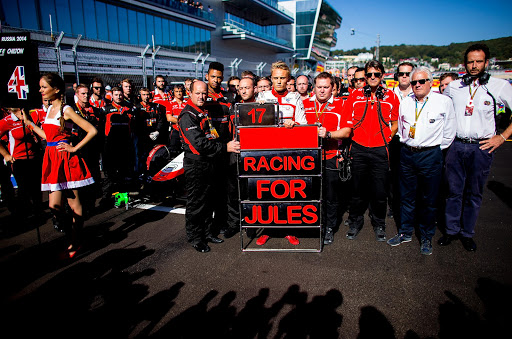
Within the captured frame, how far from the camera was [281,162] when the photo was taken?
3.95 meters

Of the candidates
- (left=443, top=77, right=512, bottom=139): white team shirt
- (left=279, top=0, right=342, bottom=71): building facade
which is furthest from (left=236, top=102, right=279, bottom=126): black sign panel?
(left=279, top=0, right=342, bottom=71): building facade

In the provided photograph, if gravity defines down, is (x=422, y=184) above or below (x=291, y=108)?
below

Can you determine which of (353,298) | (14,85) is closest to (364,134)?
(353,298)

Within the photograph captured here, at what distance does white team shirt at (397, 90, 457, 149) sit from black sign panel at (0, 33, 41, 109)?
513 cm

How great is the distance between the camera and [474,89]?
405 centimetres

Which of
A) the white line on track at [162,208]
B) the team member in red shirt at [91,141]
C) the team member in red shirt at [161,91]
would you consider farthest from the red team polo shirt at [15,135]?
the team member in red shirt at [161,91]

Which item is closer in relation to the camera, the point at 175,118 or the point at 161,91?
the point at 175,118

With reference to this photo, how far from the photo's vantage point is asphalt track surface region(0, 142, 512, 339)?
2.79 metres

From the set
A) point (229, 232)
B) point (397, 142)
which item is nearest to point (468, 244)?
point (397, 142)

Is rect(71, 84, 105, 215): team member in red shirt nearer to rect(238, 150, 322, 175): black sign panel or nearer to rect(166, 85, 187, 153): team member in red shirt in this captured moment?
rect(166, 85, 187, 153): team member in red shirt

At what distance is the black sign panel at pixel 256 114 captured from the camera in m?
3.89

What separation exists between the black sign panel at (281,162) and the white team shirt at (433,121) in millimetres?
1380

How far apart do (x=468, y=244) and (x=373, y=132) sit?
1997 mm

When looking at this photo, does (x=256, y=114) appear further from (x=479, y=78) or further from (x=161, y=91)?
(x=161, y=91)
